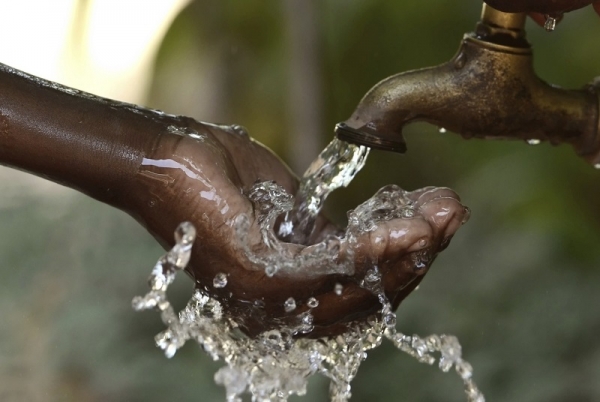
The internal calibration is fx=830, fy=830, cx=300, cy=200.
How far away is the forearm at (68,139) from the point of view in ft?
3.13

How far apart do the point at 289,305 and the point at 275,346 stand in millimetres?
100

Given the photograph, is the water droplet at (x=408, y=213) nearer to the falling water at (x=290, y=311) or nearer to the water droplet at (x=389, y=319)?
the falling water at (x=290, y=311)

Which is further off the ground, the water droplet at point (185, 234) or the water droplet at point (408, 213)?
the water droplet at point (408, 213)

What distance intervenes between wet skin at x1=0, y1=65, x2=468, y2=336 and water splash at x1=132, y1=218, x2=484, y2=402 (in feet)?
0.08

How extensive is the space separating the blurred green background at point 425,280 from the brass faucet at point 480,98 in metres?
1.17

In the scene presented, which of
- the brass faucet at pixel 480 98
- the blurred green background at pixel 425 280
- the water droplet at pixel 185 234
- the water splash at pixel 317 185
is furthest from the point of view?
the blurred green background at pixel 425 280

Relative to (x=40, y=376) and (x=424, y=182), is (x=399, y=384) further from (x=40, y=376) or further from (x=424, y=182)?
(x=40, y=376)

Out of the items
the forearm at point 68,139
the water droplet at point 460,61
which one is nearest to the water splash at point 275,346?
the forearm at point 68,139

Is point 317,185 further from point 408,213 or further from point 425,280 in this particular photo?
point 425,280

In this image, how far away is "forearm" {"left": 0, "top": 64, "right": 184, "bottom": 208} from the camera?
95 cm

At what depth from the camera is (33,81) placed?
0.99m

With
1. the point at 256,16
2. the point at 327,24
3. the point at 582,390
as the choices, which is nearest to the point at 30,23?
the point at 256,16

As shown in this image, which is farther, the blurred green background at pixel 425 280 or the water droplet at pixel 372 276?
the blurred green background at pixel 425 280

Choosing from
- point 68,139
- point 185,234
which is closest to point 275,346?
point 185,234
